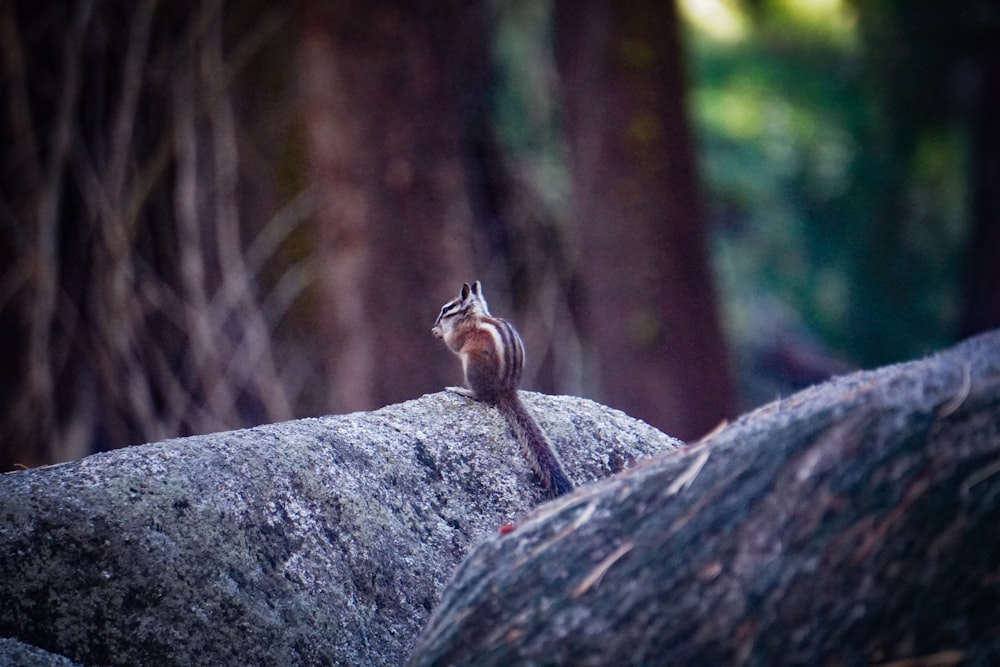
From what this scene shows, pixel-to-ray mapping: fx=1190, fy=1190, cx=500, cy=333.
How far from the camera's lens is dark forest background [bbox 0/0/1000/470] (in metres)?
6.88

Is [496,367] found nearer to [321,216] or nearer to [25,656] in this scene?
[25,656]

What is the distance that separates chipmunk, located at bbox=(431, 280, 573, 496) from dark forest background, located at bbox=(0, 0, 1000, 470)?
2321 millimetres

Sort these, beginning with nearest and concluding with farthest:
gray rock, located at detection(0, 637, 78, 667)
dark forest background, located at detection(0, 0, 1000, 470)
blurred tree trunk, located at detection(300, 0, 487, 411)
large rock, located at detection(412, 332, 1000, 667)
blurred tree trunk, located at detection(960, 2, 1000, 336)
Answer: large rock, located at detection(412, 332, 1000, 667), gray rock, located at detection(0, 637, 78, 667), blurred tree trunk, located at detection(300, 0, 487, 411), dark forest background, located at detection(0, 0, 1000, 470), blurred tree trunk, located at detection(960, 2, 1000, 336)

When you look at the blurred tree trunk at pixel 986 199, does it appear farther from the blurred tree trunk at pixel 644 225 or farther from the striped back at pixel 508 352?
the striped back at pixel 508 352

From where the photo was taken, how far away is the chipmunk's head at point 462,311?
4328 mm

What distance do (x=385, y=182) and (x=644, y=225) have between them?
1.88 m

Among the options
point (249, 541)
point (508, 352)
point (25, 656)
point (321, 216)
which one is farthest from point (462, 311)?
point (321, 216)

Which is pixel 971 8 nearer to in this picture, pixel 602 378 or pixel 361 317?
pixel 602 378

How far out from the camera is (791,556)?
2072 millimetres

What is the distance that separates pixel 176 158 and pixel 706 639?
23.1 feet

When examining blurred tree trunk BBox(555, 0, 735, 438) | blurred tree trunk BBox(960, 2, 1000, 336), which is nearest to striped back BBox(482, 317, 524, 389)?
blurred tree trunk BBox(555, 0, 735, 438)

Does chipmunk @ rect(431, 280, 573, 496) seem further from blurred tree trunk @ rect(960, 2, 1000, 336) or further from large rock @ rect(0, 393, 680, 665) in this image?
blurred tree trunk @ rect(960, 2, 1000, 336)

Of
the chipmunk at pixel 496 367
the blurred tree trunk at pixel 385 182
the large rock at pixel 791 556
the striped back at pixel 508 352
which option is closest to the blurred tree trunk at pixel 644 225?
the blurred tree trunk at pixel 385 182

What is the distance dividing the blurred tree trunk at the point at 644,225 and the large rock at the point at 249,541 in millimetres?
4370
